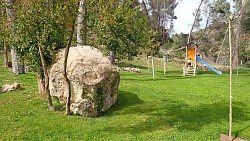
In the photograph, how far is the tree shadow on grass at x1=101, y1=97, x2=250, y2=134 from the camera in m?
8.21

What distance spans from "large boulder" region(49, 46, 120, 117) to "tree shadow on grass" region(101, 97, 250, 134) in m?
1.05

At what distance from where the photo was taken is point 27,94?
1109 cm

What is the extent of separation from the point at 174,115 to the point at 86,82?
10.9 ft

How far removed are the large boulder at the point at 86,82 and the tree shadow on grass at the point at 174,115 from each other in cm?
105

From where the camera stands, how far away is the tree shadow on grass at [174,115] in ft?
26.9

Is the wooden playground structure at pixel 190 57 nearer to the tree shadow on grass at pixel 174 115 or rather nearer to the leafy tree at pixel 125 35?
the leafy tree at pixel 125 35

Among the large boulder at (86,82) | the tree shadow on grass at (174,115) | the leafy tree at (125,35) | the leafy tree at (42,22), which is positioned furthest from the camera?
the leafy tree at (125,35)

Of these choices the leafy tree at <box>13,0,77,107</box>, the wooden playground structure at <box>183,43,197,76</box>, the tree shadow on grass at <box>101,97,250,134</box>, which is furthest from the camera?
the wooden playground structure at <box>183,43,197,76</box>

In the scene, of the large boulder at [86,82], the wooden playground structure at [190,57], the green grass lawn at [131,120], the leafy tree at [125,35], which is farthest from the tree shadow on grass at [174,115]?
the wooden playground structure at [190,57]

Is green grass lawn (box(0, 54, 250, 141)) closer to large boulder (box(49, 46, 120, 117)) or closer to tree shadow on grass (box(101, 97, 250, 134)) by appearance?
tree shadow on grass (box(101, 97, 250, 134))

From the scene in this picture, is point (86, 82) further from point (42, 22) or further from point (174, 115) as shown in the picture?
point (174, 115)

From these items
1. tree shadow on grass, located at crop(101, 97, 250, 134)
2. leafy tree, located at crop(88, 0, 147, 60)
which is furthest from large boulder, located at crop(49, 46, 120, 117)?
leafy tree, located at crop(88, 0, 147, 60)

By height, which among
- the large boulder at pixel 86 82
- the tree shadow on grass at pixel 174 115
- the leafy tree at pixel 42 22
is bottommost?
the tree shadow on grass at pixel 174 115

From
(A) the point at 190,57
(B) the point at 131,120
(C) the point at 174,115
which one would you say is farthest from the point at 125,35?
(B) the point at 131,120
